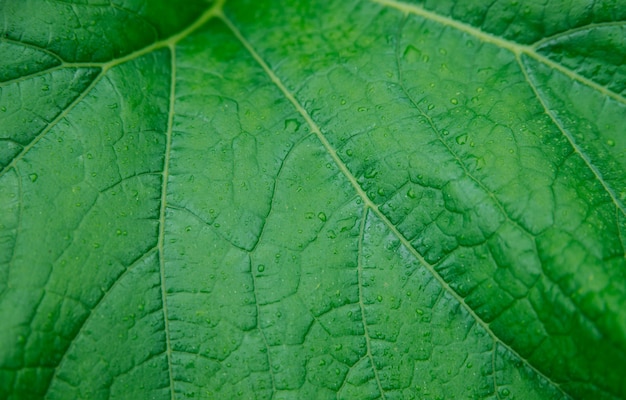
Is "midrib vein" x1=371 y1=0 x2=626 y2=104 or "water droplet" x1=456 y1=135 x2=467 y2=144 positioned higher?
"midrib vein" x1=371 y1=0 x2=626 y2=104

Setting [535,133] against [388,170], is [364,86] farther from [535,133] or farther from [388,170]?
[535,133]

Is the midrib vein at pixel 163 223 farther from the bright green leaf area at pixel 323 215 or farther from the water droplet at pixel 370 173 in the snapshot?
the water droplet at pixel 370 173

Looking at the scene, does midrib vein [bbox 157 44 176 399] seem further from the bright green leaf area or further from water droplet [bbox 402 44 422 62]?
water droplet [bbox 402 44 422 62]

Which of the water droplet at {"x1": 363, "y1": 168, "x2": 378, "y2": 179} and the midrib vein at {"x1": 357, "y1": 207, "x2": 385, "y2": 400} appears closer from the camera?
the midrib vein at {"x1": 357, "y1": 207, "x2": 385, "y2": 400}

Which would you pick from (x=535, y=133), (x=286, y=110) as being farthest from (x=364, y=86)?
(x=535, y=133)

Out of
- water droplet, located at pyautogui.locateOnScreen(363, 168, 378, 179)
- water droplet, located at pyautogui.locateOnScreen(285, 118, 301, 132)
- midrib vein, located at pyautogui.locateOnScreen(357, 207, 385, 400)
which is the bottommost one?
midrib vein, located at pyautogui.locateOnScreen(357, 207, 385, 400)

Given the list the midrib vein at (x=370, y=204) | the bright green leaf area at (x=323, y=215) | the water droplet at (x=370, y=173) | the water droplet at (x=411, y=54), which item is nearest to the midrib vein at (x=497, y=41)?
the bright green leaf area at (x=323, y=215)

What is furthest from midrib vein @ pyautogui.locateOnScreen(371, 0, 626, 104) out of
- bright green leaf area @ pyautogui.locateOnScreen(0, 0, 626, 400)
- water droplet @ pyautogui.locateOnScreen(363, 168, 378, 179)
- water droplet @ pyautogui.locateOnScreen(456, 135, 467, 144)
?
water droplet @ pyautogui.locateOnScreen(363, 168, 378, 179)
